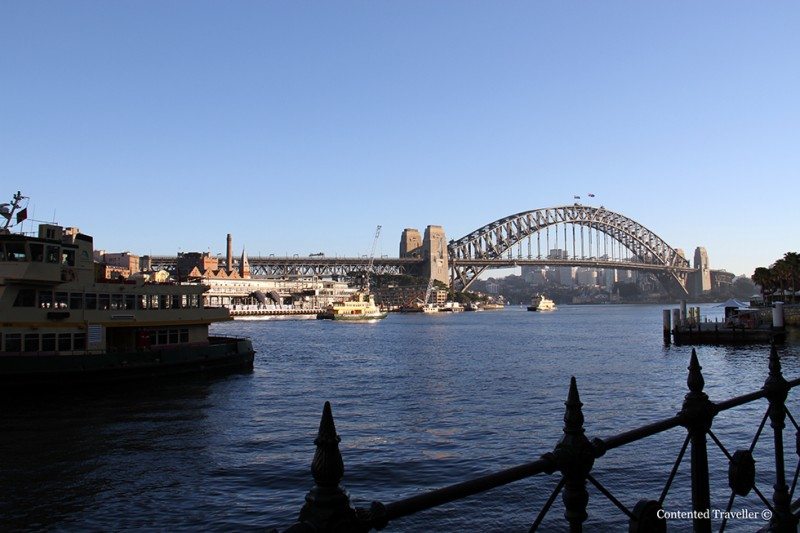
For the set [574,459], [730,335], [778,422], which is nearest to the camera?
[574,459]

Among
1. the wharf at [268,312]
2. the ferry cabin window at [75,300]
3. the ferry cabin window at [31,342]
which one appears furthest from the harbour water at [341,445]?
the wharf at [268,312]

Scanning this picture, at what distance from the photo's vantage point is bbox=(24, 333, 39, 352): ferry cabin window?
97.8 feet

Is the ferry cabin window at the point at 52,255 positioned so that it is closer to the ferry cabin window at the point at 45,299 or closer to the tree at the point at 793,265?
the ferry cabin window at the point at 45,299

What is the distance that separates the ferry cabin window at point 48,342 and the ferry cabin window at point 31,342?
0.28 meters

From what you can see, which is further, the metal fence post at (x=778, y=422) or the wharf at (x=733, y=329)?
the wharf at (x=733, y=329)

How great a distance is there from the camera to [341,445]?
822 inches

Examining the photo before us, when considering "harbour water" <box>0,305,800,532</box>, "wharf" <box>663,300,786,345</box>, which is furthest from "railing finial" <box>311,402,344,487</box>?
"wharf" <box>663,300,786,345</box>

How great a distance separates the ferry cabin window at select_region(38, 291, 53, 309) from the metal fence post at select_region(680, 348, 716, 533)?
101 ft

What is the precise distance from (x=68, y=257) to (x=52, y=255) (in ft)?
3.83

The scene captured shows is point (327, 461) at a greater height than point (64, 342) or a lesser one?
greater

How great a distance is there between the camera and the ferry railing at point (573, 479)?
2.99 metres

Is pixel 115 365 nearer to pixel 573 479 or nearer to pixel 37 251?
pixel 37 251

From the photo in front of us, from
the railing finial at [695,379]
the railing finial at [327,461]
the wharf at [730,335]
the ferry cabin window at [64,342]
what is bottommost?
the wharf at [730,335]

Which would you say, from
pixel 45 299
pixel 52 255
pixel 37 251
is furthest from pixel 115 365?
pixel 37 251
